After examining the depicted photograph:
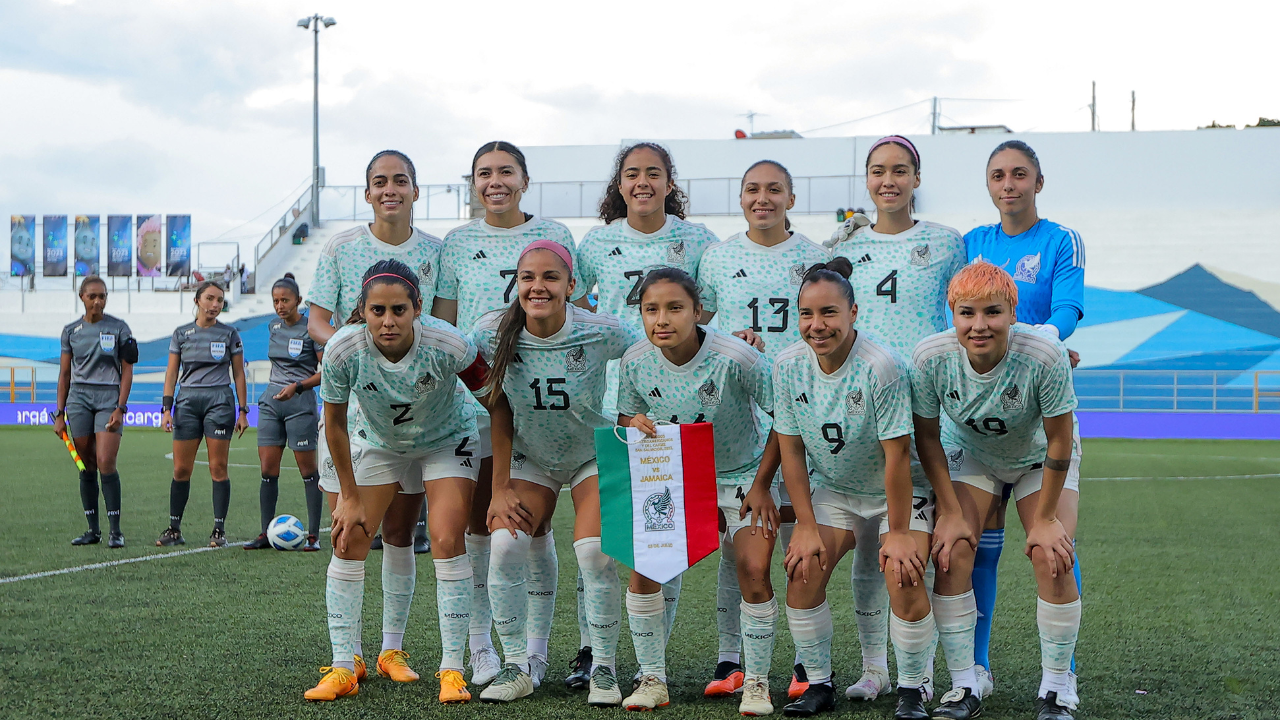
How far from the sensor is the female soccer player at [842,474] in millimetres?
3832

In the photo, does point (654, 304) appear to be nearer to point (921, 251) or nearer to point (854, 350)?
point (854, 350)

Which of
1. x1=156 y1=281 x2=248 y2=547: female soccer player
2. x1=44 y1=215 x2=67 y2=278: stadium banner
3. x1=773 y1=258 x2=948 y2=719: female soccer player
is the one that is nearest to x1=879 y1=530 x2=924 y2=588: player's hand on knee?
x1=773 y1=258 x2=948 y2=719: female soccer player

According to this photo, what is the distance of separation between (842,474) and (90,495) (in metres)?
6.26

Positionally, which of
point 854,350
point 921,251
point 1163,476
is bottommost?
point 1163,476

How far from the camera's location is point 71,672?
14.2 ft

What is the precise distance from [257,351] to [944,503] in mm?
25897

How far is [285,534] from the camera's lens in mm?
7621

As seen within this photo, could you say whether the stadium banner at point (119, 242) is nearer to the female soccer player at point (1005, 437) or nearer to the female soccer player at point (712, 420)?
the female soccer player at point (712, 420)

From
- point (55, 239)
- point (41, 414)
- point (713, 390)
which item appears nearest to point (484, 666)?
point (713, 390)

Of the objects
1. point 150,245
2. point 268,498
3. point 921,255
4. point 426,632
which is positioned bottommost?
point 426,632

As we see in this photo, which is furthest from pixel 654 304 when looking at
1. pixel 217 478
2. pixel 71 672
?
pixel 217 478

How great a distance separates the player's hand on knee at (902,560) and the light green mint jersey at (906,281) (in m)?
0.81

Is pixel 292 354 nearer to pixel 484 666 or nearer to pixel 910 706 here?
pixel 484 666

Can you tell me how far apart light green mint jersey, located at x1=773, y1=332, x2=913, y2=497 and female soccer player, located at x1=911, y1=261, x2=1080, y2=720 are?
5.1 inches
